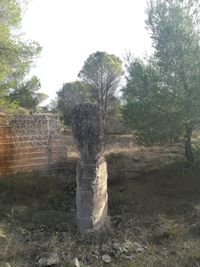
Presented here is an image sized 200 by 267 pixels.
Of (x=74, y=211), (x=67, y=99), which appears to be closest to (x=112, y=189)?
(x=74, y=211)

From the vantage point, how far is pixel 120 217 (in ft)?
28.3

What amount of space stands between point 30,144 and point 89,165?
6364mm

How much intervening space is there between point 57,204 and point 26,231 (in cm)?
255

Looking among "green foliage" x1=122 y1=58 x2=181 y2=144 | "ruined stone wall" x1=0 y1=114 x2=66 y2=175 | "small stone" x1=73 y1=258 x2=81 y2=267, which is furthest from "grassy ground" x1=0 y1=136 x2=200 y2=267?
"green foliage" x1=122 y1=58 x2=181 y2=144

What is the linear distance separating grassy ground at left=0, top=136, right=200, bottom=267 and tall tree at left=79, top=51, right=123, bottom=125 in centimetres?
1475

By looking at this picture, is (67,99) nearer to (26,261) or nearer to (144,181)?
(144,181)

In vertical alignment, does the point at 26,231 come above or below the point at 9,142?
below

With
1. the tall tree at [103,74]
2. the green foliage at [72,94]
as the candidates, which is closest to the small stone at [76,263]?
the tall tree at [103,74]

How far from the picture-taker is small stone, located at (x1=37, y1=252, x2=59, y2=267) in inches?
235

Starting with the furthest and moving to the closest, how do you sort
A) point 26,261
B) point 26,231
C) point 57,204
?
point 57,204 < point 26,231 < point 26,261

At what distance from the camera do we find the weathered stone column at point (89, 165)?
7516 millimetres

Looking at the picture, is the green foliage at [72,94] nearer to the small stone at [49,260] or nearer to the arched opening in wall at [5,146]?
the arched opening in wall at [5,146]

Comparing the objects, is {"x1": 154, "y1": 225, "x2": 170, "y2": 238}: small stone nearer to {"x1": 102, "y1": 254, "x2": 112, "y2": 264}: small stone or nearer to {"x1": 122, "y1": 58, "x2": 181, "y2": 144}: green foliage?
{"x1": 102, "y1": 254, "x2": 112, "y2": 264}: small stone

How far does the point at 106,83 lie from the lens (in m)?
28.5
